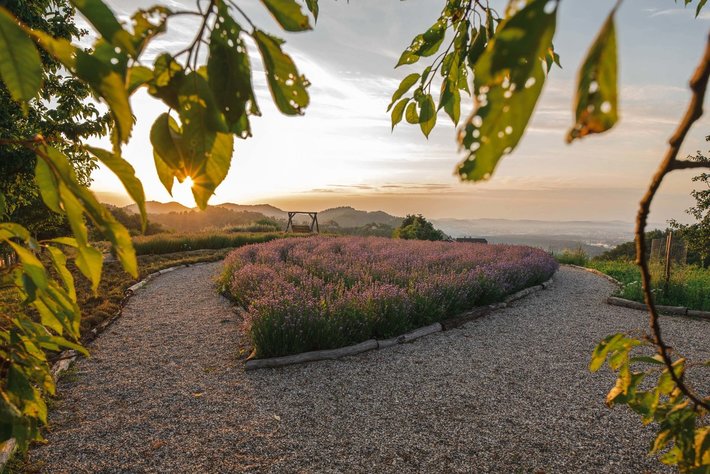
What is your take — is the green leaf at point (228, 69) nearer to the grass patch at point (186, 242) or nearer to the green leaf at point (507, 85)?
the green leaf at point (507, 85)

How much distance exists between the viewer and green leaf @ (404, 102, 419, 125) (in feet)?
4.25

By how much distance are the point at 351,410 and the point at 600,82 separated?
443 centimetres

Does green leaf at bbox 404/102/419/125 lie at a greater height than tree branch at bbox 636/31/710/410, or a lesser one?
greater

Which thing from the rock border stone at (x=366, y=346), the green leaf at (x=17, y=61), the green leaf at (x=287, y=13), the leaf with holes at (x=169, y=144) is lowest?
the rock border stone at (x=366, y=346)

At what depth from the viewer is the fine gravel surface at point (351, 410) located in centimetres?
349

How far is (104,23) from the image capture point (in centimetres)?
44

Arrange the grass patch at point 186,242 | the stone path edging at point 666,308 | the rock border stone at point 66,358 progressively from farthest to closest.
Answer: the grass patch at point 186,242 → the stone path edging at point 666,308 → the rock border stone at point 66,358

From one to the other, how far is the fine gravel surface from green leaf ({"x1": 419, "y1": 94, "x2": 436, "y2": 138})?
122 inches

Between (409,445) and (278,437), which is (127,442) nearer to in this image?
(278,437)

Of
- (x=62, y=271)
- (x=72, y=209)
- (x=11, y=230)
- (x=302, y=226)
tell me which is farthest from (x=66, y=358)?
(x=302, y=226)

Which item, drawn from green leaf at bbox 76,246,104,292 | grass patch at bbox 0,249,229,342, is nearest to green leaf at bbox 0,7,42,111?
green leaf at bbox 76,246,104,292

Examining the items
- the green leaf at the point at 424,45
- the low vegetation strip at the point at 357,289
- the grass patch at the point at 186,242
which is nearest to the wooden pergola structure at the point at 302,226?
the grass patch at the point at 186,242

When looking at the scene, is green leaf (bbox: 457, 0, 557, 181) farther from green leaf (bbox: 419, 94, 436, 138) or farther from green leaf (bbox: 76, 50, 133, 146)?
green leaf (bbox: 419, 94, 436, 138)

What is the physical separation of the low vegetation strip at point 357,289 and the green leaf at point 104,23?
5.31 meters
